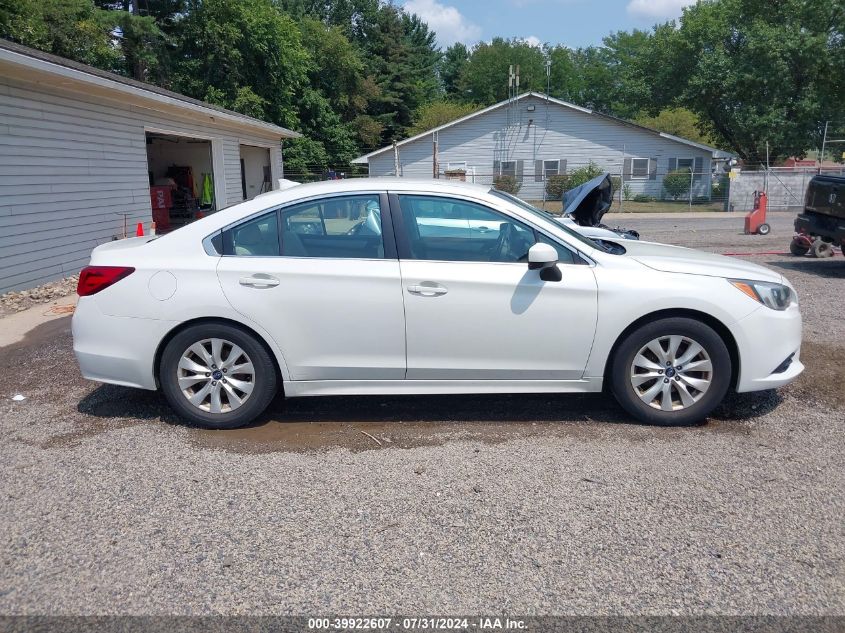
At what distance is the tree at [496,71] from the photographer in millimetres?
71594

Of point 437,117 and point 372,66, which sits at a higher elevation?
point 372,66

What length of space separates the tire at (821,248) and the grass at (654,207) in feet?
62.6

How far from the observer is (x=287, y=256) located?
4805 millimetres

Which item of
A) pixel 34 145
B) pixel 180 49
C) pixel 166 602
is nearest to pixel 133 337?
pixel 166 602

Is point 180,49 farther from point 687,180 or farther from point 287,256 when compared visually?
point 287,256

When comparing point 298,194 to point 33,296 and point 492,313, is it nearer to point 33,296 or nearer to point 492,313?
point 492,313

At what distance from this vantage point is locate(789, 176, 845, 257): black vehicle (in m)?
11.1

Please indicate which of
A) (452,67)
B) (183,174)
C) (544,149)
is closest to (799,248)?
(183,174)

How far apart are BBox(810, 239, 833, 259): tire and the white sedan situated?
9277 mm

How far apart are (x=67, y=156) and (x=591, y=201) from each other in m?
8.97

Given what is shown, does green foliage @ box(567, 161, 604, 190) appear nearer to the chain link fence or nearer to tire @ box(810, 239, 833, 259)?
the chain link fence

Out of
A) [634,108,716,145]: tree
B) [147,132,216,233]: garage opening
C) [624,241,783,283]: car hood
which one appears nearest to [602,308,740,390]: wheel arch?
[624,241,783,283]: car hood

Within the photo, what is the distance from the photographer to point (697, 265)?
4840 millimetres

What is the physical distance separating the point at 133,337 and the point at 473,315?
2.30m
